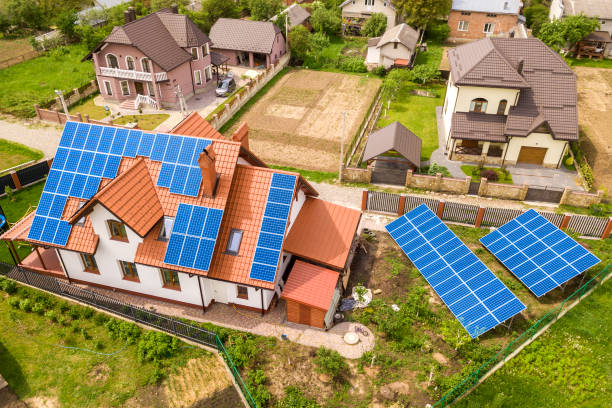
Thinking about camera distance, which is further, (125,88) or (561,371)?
(125,88)

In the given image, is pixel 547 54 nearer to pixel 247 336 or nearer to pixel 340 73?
pixel 340 73

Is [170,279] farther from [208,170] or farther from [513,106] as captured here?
[513,106]

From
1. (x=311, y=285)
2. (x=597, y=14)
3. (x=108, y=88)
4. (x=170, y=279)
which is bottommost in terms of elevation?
(x=170, y=279)

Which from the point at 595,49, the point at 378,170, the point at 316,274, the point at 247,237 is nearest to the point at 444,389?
the point at 316,274

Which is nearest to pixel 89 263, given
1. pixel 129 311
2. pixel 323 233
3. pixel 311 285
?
pixel 129 311

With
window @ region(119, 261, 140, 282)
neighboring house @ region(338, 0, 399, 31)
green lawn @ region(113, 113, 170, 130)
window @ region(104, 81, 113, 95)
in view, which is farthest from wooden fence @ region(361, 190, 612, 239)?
neighboring house @ region(338, 0, 399, 31)

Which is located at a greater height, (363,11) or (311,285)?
(363,11)

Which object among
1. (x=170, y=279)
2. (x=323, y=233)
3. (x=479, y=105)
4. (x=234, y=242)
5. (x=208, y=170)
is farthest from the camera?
(x=479, y=105)

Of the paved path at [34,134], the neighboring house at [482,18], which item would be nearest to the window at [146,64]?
the paved path at [34,134]
